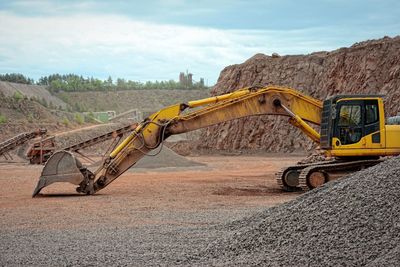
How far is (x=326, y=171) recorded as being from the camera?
818 inches

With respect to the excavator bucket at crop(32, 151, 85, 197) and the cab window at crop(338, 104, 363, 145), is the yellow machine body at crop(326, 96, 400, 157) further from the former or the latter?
the excavator bucket at crop(32, 151, 85, 197)

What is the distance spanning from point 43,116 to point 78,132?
15252 millimetres

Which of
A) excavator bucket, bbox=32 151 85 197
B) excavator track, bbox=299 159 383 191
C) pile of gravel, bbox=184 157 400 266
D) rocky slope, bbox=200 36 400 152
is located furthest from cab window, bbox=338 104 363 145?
rocky slope, bbox=200 36 400 152

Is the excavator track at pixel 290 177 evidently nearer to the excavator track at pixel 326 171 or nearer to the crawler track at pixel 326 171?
the crawler track at pixel 326 171

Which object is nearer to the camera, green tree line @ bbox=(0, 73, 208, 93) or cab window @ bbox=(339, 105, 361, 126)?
cab window @ bbox=(339, 105, 361, 126)

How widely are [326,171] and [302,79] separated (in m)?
28.0

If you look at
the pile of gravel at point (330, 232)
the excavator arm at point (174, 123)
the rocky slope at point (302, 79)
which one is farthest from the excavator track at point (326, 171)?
the rocky slope at point (302, 79)

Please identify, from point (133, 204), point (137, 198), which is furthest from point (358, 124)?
point (137, 198)

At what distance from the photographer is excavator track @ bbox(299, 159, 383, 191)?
20484mm

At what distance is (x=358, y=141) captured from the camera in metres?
20.1

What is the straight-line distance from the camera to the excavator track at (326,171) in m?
20.5

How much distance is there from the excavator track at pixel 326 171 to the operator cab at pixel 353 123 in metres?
0.41

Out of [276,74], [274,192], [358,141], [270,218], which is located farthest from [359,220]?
[276,74]

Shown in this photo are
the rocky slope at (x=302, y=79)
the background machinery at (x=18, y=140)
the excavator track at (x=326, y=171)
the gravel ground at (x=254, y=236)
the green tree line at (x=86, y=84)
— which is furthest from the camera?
the green tree line at (x=86, y=84)
